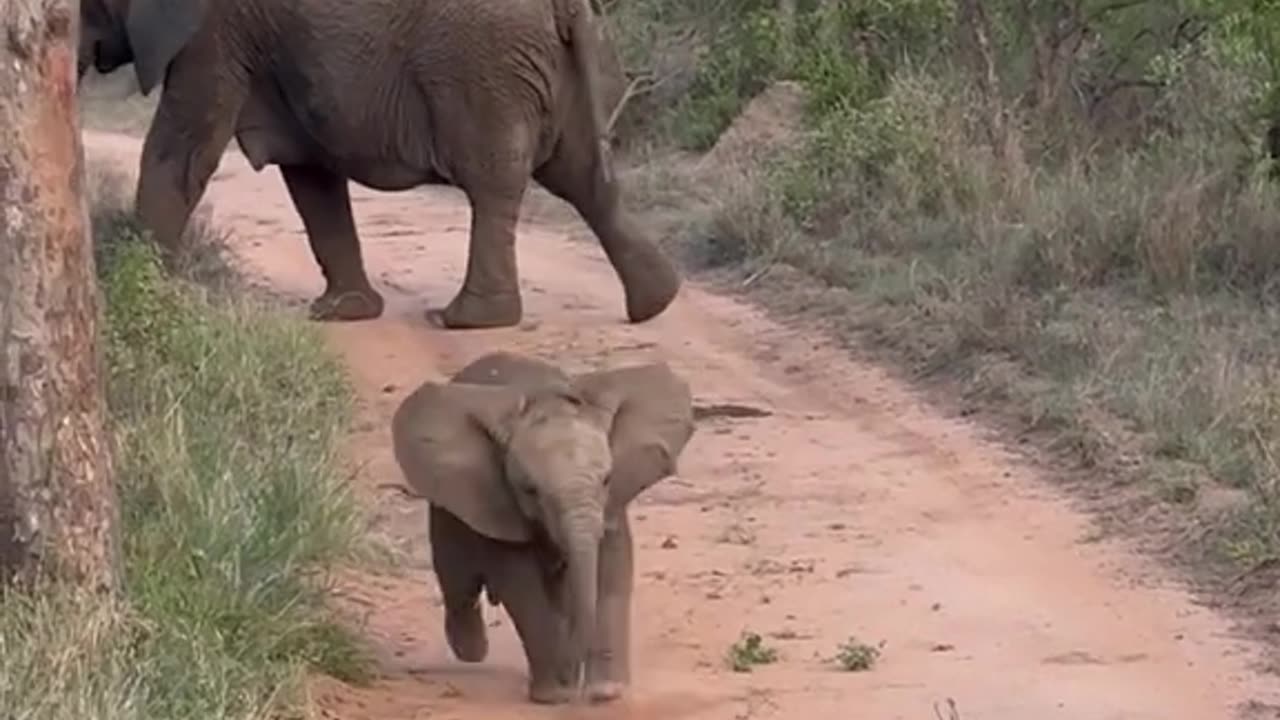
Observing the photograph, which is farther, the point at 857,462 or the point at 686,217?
the point at 686,217

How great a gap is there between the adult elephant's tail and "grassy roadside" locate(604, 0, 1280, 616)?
3.53 ft

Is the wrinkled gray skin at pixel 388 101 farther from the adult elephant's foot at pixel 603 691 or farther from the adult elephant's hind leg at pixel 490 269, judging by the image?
the adult elephant's foot at pixel 603 691

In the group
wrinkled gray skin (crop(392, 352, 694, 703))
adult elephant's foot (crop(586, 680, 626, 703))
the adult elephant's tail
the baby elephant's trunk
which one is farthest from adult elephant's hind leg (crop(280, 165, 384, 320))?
the baby elephant's trunk

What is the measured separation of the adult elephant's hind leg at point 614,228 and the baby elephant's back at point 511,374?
540 centimetres

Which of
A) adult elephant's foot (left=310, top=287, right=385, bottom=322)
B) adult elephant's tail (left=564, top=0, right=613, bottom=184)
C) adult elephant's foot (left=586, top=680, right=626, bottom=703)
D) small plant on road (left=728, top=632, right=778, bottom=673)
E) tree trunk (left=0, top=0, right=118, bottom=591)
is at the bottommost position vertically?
adult elephant's foot (left=310, top=287, right=385, bottom=322)

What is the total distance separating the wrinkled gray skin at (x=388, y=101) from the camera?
1295 cm

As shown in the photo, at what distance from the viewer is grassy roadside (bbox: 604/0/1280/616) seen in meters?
9.29

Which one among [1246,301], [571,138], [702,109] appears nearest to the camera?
[1246,301]

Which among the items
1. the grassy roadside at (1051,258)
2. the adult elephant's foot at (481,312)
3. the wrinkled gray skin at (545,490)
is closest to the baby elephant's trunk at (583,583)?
the wrinkled gray skin at (545,490)

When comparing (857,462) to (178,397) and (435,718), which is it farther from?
(435,718)

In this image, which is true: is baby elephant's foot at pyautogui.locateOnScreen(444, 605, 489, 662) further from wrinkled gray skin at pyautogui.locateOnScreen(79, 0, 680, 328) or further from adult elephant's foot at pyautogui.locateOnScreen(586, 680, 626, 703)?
wrinkled gray skin at pyautogui.locateOnScreen(79, 0, 680, 328)

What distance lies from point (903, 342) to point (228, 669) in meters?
5.80

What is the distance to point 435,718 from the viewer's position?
23.1ft

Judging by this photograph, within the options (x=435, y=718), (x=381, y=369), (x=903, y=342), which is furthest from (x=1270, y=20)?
(x=435, y=718)
